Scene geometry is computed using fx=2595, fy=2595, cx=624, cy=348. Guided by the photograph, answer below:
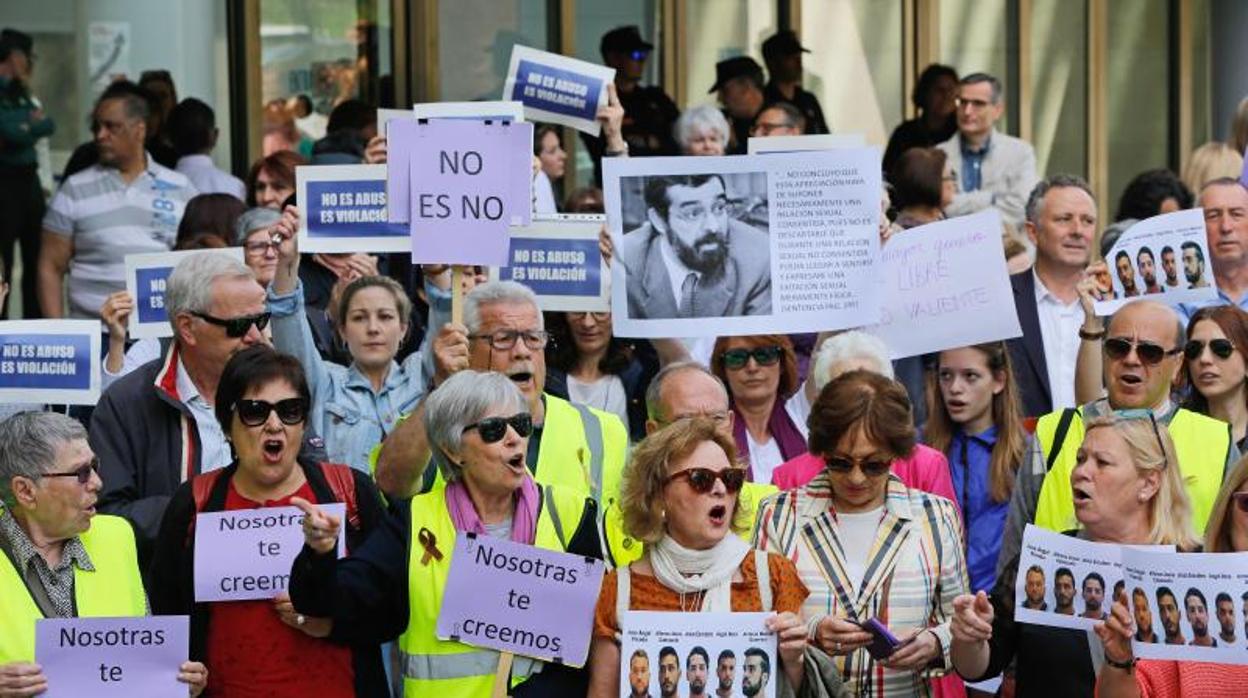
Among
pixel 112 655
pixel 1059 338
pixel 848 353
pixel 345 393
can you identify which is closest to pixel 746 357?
pixel 848 353

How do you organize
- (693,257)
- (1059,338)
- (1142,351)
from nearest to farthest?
1. (1142,351)
2. (693,257)
3. (1059,338)

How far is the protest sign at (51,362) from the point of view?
28.6ft

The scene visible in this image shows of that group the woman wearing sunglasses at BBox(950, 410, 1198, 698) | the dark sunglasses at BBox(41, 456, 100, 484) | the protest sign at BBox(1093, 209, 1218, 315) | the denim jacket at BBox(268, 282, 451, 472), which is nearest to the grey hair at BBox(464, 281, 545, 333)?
the denim jacket at BBox(268, 282, 451, 472)

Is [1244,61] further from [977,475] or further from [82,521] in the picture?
[82,521]

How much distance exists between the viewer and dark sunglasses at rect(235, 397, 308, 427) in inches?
286

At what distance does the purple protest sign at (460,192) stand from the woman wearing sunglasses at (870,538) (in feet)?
4.91

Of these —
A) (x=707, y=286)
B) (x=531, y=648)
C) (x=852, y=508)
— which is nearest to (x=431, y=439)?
(x=531, y=648)

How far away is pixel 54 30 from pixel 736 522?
7.69 meters

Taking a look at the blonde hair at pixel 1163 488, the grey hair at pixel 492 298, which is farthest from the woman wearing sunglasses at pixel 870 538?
the grey hair at pixel 492 298

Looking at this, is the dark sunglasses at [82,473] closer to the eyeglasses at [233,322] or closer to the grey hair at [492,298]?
the eyeglasses at [233,322]

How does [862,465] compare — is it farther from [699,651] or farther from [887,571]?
[699,651]

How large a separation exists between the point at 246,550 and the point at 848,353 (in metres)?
2.29

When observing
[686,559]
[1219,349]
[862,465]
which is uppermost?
[1219,349]

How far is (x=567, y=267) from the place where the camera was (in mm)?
9508
